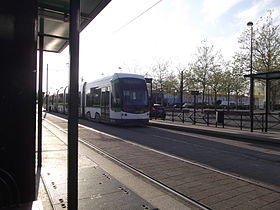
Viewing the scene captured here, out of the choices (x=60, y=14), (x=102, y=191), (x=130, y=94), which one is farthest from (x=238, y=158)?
(x=130, y=94)

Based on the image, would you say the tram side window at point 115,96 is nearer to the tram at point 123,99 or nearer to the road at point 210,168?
the tram at point 123,99

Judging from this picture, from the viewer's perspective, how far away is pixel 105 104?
1711cm

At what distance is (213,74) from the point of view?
37500mm

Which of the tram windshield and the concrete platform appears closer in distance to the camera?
the concrete platform

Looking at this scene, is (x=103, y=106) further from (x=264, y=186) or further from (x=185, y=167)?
(x=264, y=186)

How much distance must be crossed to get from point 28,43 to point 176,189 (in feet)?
11.9

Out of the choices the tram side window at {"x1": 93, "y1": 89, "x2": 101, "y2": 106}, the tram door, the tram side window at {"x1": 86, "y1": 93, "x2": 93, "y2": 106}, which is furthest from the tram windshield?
the tram side window at {"x1": 86, "y1": 93, "x2": 93, "y2": 106}

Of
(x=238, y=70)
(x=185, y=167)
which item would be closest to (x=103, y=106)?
(x=185, y=167)

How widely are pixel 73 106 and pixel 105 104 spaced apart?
575 inches

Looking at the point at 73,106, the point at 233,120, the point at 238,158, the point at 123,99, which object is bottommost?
the point at 238,158

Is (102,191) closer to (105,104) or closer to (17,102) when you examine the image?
(17,102)

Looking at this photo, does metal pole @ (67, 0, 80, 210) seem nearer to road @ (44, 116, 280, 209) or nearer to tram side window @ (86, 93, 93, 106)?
road @ (44, 116, 280, 209)

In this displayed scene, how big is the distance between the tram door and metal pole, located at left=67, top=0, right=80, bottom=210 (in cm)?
1395

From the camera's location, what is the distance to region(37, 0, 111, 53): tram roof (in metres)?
4.36
